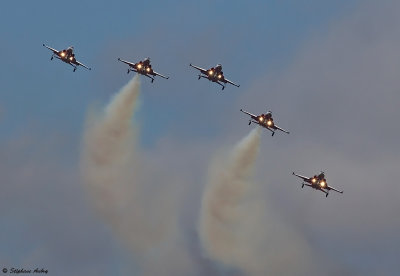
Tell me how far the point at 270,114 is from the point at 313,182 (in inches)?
573

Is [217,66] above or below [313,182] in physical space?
above

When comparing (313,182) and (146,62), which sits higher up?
(146,62)

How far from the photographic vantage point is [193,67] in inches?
5728

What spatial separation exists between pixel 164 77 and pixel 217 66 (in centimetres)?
1008

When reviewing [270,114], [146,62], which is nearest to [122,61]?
[146,62]

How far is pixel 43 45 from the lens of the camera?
141500 mm

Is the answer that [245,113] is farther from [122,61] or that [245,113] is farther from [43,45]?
[43,45]

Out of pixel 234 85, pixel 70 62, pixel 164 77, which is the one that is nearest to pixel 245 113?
pixel 234 85

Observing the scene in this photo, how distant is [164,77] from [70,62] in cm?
1777

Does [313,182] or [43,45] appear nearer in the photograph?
[43,45]

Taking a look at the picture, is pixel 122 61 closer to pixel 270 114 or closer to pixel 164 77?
pixel 164 77

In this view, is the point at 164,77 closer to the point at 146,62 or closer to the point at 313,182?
the point at 146,62

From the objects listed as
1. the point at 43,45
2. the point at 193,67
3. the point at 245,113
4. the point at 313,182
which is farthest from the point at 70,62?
the point at 313,182

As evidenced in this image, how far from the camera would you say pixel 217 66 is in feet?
487
